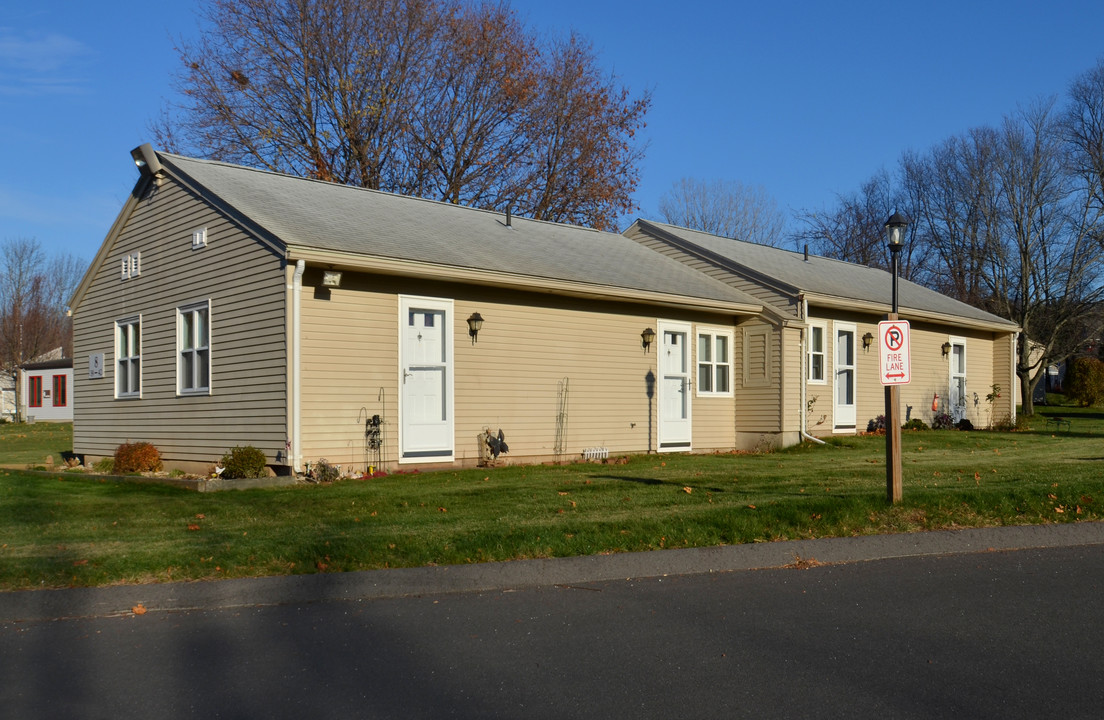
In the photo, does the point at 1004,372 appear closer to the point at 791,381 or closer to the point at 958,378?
the point at 958,378

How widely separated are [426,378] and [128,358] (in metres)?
6.01

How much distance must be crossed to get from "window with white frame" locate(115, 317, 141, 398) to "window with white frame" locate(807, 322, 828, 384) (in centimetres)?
1290

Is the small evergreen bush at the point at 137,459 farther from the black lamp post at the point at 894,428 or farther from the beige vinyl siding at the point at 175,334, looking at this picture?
the black lamp post at the point at 894,428

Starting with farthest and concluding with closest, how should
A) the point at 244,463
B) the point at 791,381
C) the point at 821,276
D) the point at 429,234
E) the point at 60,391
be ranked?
the point at 60,391 < the point at 821,276 < the point at 791,381 < the point at 429,234 < the point at 244,463

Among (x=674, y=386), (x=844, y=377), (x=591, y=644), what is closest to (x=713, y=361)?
(x=674, y=386)

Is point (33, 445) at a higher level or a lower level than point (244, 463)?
lower

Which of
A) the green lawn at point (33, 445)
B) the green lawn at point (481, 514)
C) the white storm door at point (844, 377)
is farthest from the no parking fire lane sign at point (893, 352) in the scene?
the green lawn at point (33, 445)

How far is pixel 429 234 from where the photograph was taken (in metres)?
15.9

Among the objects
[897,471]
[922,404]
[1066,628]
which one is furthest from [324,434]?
[922,404]

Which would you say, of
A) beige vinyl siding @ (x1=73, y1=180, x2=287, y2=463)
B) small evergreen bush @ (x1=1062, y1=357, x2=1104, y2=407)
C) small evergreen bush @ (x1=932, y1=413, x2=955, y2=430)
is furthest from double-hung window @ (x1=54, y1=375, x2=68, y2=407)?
small evergreen bush @ (x1=1062, y1=357, x2=1104, y2=407)

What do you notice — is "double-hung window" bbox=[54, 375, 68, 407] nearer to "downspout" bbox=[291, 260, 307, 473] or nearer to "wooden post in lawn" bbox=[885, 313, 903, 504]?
"downspout" bbox=[291, 260, 307, 473]

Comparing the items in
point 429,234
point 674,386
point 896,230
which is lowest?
point 674,386

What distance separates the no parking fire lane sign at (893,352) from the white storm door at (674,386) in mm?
8500

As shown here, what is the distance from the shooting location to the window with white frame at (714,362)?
18.8 m
